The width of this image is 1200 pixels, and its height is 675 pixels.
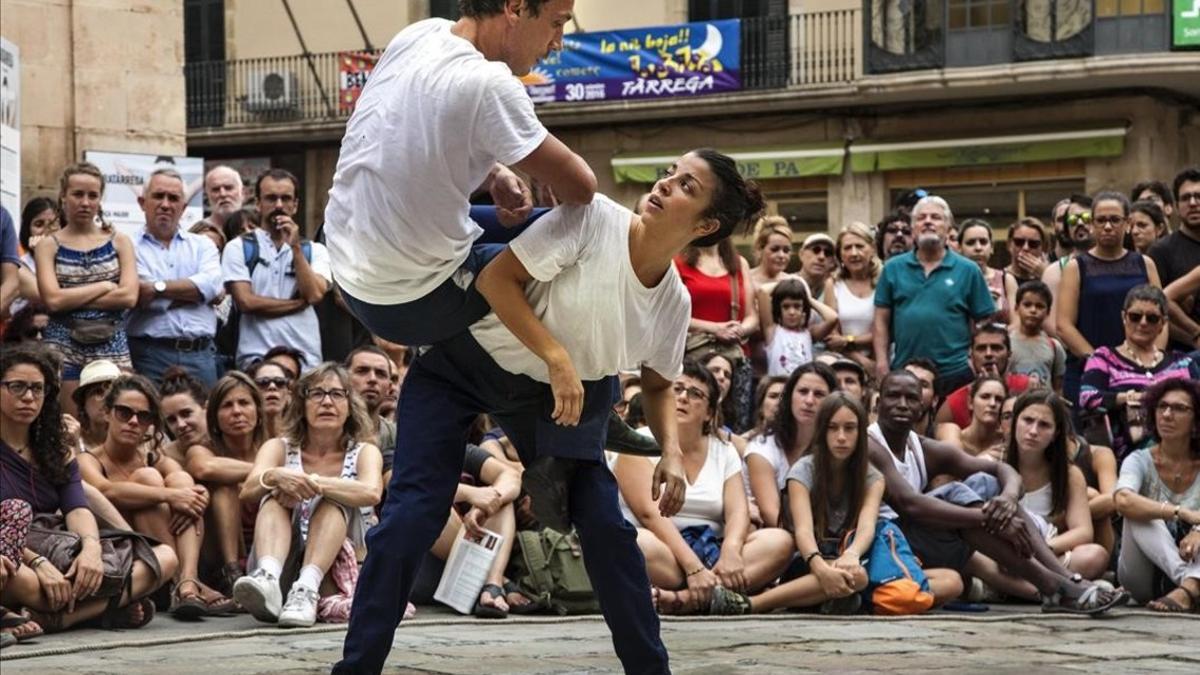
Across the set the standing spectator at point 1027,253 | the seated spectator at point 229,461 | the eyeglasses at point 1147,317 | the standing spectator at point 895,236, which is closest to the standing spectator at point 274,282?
the seated spectator at point 229,461

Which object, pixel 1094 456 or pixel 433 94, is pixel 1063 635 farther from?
pixel 433 94

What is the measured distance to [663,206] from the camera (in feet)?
17.3

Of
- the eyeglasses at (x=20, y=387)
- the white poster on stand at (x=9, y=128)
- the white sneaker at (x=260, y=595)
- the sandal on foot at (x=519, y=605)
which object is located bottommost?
the sandal on foot at (x=519, y=605)

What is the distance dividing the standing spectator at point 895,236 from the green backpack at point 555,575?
398 centimetres

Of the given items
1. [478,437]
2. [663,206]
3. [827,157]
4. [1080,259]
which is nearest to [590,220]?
[663,206]

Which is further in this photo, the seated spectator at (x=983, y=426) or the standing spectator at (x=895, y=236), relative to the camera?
the standing spectator at (x=895, y=236)

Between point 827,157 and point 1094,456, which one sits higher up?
point 827,157

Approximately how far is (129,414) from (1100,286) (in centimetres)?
530

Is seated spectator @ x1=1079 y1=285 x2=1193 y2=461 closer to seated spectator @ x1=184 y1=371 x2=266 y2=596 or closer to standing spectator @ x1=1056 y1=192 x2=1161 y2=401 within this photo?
standing spectator @ x1=1056 y1=192 x2=1161 y2=401

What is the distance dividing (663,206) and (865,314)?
654cm

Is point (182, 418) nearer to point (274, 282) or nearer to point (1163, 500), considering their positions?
point (274, 282)

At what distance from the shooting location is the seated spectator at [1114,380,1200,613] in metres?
9.56

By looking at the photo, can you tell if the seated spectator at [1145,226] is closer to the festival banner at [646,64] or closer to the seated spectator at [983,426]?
the seated spectator at [983,426]

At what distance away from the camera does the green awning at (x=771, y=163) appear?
2920 cm
